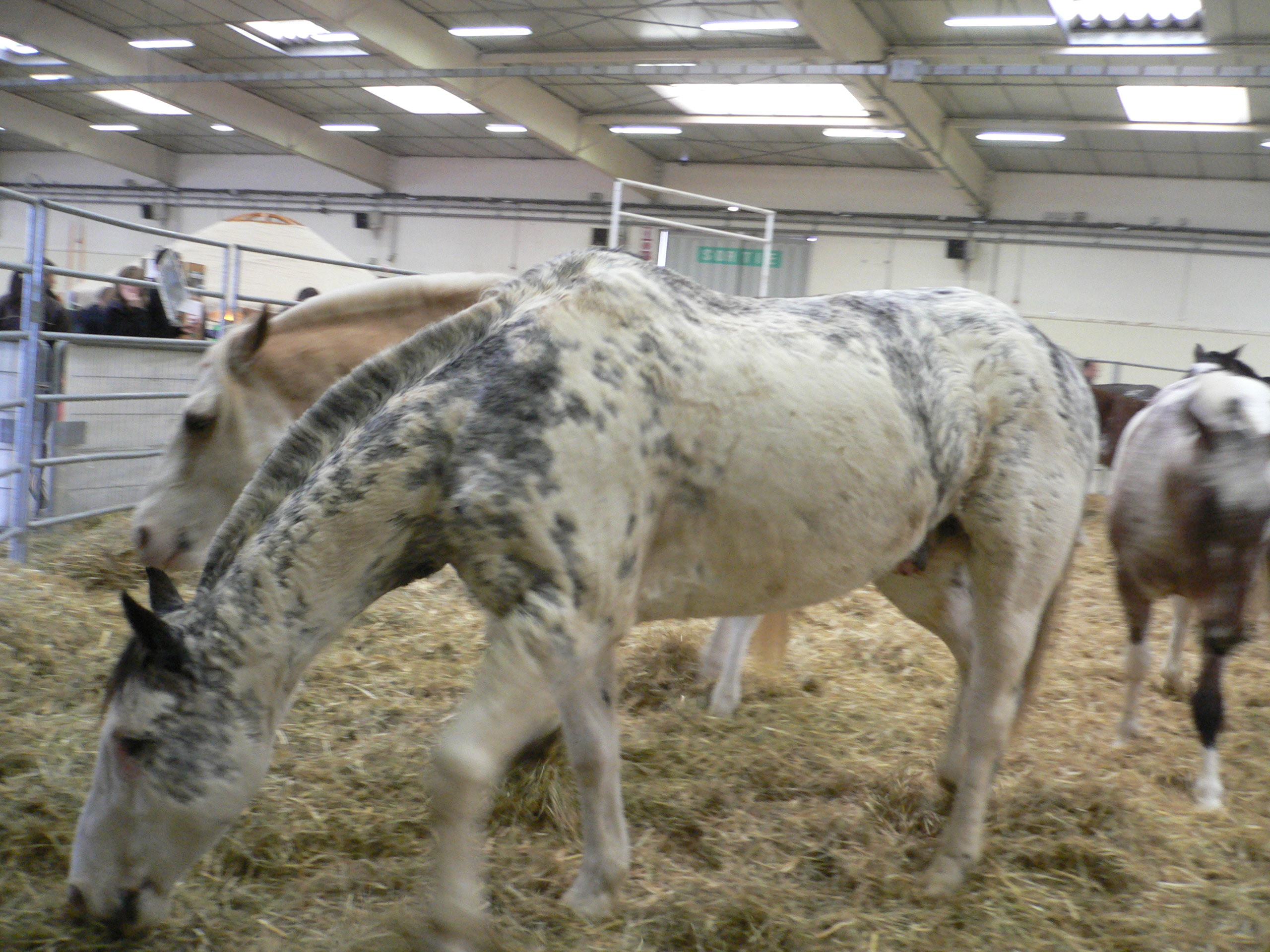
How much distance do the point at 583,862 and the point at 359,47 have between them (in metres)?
13.6

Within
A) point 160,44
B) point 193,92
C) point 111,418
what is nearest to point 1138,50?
point 111,418

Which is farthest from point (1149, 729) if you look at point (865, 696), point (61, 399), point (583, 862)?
point (61, 399)

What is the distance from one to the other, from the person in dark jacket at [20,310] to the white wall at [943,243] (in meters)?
7.59

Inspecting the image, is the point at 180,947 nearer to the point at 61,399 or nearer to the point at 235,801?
the point at 235,801

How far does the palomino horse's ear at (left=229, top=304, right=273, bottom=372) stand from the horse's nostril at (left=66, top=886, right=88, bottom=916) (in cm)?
191

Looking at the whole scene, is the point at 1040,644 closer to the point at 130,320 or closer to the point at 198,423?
the point at 198,423

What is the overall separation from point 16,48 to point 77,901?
17018 millimetres

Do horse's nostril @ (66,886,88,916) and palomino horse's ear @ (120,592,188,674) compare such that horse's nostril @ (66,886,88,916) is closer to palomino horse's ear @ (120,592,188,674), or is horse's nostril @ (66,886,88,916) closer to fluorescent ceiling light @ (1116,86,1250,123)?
palomino horse's ear @ (120,592,188,674)

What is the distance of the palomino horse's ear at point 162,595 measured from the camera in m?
2.09

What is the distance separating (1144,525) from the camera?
12.5ft

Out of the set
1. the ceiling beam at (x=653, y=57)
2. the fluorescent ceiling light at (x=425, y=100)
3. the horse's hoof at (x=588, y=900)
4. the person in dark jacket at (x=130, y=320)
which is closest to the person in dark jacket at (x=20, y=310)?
the person in dark jacket at (x=130, y=320)

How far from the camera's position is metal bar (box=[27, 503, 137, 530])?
16.2 feet

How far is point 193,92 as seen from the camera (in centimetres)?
1557

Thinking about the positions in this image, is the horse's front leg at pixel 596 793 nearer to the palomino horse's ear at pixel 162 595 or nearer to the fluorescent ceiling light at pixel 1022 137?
the palomino horse's ear at pixel 162 595
